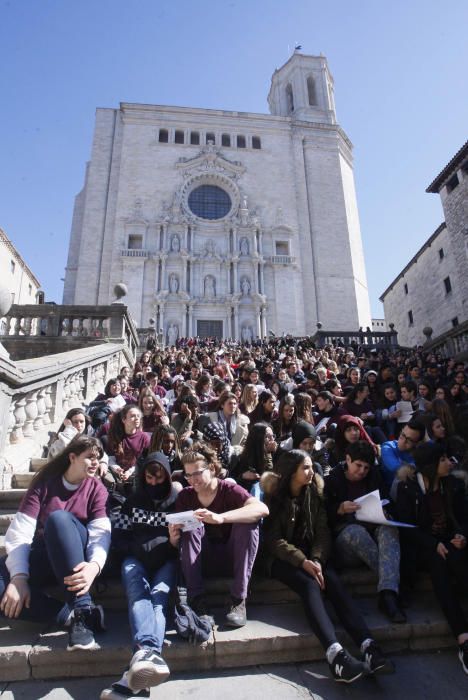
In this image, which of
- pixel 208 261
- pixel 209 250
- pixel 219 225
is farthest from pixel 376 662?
pixel 219 225

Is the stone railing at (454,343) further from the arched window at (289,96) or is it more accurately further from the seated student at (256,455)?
the arched window at (289,96)

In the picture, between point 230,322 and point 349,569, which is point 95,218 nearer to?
point 230,322

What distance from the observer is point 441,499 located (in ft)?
11.8

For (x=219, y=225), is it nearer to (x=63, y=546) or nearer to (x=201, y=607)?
(x=63, y=546)

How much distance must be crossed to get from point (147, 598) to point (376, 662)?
1.52m

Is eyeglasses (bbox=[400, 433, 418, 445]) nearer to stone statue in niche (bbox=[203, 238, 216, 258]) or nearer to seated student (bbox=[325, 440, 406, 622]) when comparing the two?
seated student (bbox=[325, 440, 406, 622])

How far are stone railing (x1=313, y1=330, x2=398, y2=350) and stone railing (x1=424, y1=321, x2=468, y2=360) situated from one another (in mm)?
4646

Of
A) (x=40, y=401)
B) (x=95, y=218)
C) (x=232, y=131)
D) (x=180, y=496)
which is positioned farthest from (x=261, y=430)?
(x=232, y=131)

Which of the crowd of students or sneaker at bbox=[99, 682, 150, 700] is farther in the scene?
the crowd of students

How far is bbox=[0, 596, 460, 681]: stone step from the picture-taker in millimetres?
2654

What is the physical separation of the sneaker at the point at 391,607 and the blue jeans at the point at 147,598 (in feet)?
5.11

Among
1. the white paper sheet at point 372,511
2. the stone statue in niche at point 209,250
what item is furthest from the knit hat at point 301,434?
the stone statue in niche at point 209,250

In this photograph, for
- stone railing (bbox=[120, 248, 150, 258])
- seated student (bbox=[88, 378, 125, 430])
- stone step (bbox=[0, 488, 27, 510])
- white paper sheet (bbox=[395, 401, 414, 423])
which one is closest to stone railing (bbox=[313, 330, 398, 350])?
white paper sheet (bbox=[395, 401, 414, 423])

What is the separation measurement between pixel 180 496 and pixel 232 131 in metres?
35.4
